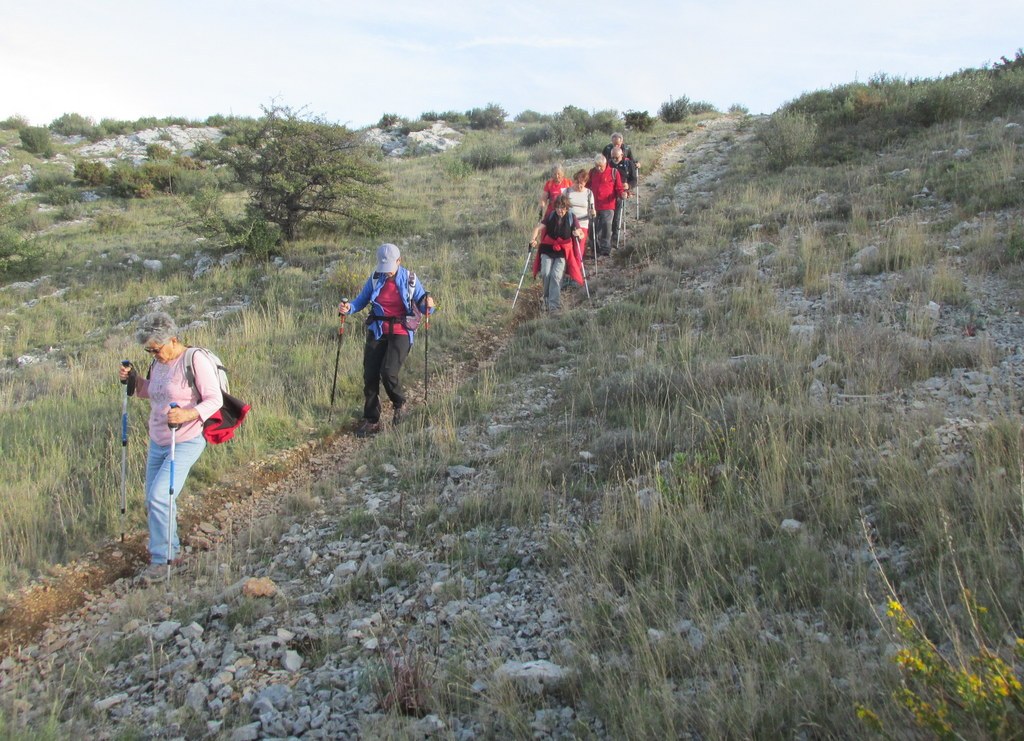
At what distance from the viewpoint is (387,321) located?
7.73 m

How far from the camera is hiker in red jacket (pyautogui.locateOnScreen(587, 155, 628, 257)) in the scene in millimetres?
13086

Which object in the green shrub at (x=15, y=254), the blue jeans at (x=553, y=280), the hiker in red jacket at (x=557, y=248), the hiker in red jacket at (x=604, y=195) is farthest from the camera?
the green shrub at (x=15, y=254)

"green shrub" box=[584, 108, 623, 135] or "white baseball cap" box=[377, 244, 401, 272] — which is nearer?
"white baseball cap" box=[377, 244, 401, 272]

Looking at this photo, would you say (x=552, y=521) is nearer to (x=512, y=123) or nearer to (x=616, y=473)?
(x=616, y=473)

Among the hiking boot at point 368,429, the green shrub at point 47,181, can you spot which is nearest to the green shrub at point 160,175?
the green shrub at point 47,181

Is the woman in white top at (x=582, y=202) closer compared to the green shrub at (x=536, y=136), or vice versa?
the woman in white top at (x=582, y=202)

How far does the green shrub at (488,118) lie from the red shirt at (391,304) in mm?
33727

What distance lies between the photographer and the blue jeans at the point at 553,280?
1093 cm

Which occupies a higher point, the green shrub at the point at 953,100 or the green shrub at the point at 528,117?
the green shrub at the point at 528,117

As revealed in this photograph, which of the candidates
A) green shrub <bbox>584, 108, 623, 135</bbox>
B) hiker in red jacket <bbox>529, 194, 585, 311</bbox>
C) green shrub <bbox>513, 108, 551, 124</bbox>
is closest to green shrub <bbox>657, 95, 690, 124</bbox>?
green shrub <bbox>584, 108, 623, 135</bbox>

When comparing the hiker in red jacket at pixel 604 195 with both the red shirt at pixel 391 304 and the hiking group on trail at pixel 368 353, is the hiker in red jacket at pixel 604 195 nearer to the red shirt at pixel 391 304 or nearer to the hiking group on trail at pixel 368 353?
the hiking group on trail at pixel 368 353

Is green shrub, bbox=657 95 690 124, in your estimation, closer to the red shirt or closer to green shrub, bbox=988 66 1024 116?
green shrub, bbox=988 66 1024 116

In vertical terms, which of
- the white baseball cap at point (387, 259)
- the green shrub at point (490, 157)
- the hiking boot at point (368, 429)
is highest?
the green shrub at point (490, 157)

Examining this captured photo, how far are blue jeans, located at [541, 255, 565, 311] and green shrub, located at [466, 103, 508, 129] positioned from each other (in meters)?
30.5
